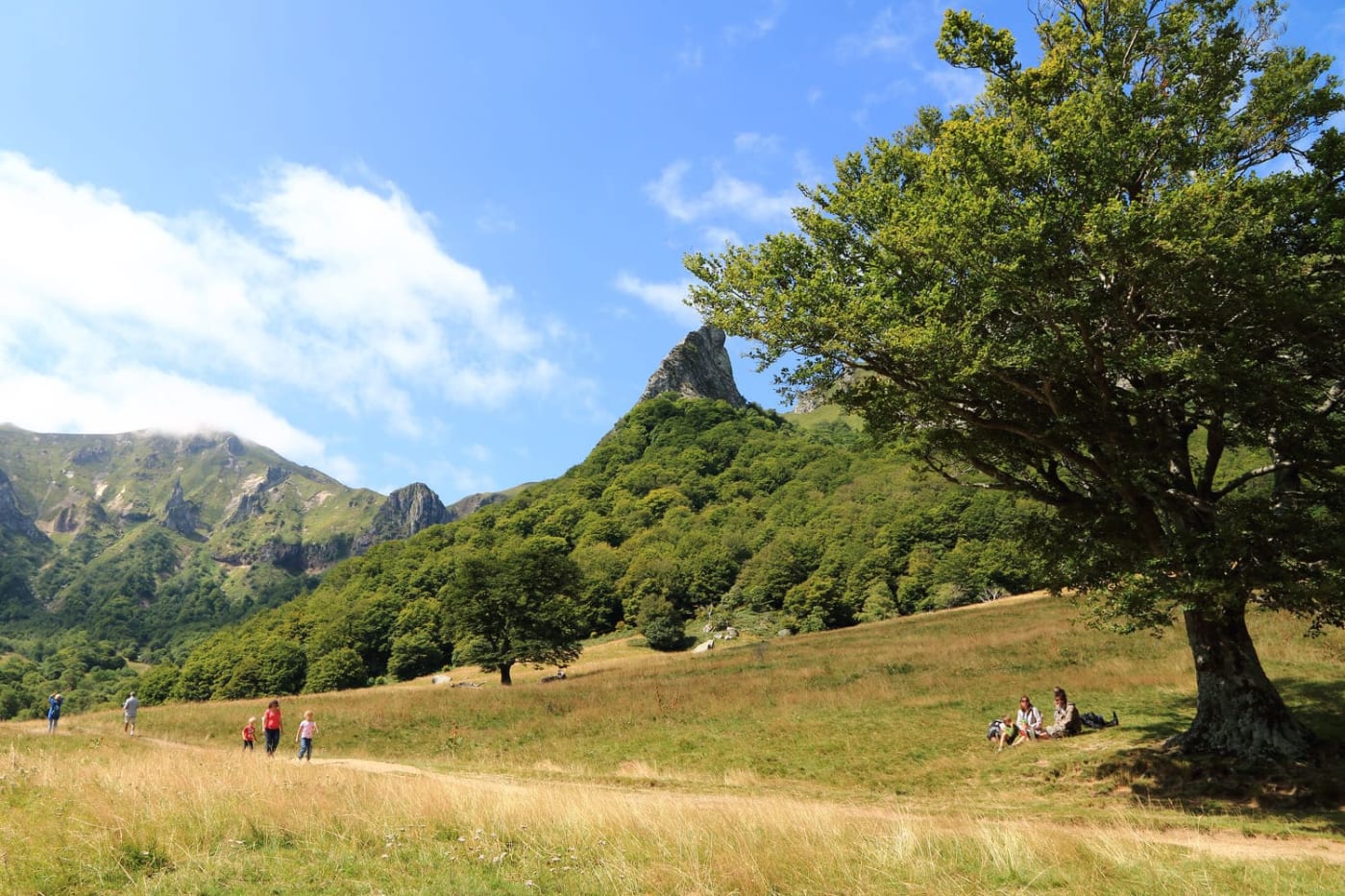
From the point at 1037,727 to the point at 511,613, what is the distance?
142 ft

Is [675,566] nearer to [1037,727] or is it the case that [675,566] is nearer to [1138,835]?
[1037,727]

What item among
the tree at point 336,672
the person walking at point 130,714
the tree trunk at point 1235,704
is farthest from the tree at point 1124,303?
the tree at point 336,672

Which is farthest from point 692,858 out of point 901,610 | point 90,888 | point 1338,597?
point 901,610

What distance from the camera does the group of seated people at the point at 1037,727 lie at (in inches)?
785

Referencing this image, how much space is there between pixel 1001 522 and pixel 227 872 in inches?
4417

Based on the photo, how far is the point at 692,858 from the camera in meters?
8.00

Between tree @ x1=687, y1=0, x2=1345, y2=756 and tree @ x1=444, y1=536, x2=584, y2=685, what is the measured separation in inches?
1754

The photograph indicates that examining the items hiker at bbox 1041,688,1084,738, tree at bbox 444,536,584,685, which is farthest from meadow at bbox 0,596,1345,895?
tree at bbox 444,536,584,685

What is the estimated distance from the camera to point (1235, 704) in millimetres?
A: 15695

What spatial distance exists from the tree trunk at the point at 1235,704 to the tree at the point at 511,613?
45792 millimetres

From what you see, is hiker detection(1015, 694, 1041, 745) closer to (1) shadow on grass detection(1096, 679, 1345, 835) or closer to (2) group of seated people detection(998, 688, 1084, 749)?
(2) group of seated people detection(998, 688, 1084, 749)

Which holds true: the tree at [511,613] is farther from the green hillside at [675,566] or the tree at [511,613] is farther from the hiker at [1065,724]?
the hiker at [1065,724]

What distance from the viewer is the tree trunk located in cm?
1517

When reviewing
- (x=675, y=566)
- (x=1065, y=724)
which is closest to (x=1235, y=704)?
(x=1065, y=724)
